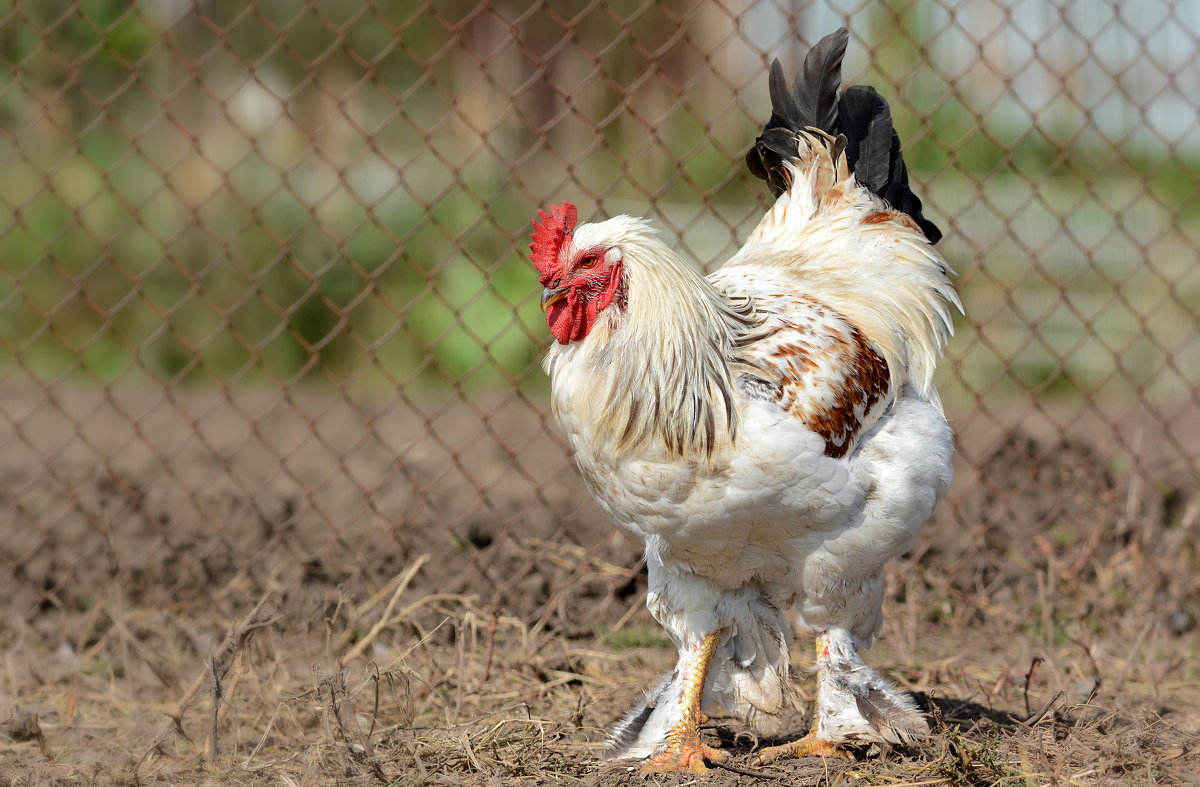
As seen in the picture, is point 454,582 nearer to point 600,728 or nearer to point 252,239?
point 600,728

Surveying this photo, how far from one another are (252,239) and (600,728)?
5431mm

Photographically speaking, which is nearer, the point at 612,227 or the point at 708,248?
the point at 612,227

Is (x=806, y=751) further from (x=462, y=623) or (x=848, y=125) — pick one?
(x=848, y=125)

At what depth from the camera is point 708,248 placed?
7141mm

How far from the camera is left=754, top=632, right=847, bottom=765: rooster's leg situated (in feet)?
8.70

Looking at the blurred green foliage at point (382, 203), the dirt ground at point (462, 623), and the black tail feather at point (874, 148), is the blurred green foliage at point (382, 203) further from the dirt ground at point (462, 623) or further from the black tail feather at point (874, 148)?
the black tail feather at point (874, 148)

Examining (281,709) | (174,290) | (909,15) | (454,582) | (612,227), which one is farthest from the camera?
(174,290)

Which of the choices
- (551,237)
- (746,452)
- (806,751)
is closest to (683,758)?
(806,751)

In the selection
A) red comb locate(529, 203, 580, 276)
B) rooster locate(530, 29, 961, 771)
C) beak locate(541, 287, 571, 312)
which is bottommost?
rooster locate(530, 29, 961, 771)

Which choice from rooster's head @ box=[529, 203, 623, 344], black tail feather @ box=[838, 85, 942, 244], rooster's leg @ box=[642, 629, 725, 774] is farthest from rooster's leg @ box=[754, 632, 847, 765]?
black tail feather @ box=[838, 85, 942, 244]

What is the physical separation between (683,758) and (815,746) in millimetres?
337

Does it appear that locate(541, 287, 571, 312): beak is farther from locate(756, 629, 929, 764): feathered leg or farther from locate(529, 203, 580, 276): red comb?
locate(756, 629, 929, 764): feathered leg

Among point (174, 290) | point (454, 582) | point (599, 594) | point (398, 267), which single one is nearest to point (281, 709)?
point (454, 582)

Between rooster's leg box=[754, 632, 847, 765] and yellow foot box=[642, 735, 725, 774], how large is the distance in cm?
12
